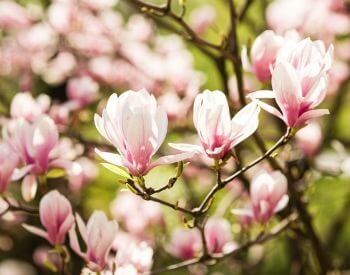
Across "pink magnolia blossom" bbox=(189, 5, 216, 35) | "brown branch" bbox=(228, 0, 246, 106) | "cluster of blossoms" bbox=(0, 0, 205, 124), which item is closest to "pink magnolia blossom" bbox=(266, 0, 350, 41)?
"pink magnolia blossom" bbox=(189, 5, 216, 35)

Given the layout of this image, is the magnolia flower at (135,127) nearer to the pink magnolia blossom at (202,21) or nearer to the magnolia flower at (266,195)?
the magnolia flower at (266,195)

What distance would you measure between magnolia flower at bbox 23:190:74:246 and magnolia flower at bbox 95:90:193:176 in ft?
0.97

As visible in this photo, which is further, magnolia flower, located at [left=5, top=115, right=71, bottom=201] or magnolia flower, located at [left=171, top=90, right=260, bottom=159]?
magnolia flower, located at [left=5, top=115, right=71, bottom=201]

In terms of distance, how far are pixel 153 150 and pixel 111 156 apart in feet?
0.26

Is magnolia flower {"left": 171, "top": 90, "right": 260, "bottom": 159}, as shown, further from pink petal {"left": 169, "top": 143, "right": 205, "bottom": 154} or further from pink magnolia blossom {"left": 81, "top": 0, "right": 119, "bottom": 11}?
pink magnolia blossom {"left": 81, "top": 0, "right": 119, "bottom": 11}

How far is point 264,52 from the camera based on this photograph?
1.49m

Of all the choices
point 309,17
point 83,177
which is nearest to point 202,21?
point 309,17

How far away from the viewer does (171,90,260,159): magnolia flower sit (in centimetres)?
115

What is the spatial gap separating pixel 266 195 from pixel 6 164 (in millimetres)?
633

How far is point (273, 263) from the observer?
5.06m

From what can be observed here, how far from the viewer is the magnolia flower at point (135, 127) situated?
3.72 feet

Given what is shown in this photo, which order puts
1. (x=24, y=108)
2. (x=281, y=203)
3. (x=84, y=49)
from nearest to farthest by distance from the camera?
(x=281, y=203)
(x=24, y=108)
(x=84, y=49)

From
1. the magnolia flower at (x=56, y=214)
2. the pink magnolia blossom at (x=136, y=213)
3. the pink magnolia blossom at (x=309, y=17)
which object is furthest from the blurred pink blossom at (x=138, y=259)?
the pink magnolia blossom at (x=309, y=17)

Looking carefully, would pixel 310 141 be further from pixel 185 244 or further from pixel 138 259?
pixel 138 259
